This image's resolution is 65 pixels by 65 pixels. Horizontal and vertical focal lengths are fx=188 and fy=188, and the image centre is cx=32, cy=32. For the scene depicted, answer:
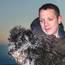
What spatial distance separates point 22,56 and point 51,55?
0.09 meters

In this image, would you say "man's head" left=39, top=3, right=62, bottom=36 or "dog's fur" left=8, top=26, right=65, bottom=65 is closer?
"dog's fur" left=8, top=26, right=65, bottom=65

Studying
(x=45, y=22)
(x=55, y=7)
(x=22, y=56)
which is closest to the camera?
(x=22, y=56)

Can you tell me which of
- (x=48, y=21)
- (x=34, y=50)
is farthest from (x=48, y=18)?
(x=34, y=50)

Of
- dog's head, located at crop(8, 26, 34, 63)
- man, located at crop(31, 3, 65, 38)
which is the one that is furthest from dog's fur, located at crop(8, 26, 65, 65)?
A: man, located at crop(31, 3, 65, 38)

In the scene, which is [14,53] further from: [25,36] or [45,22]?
[45,22]

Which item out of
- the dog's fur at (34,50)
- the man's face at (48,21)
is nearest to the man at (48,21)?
the man's face at (48,21)

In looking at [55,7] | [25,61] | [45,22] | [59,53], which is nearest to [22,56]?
[25,61]

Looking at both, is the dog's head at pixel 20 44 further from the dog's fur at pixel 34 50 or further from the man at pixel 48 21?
the man at pixel 48 21

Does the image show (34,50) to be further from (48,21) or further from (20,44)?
(48,21)

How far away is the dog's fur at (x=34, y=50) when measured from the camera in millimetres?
607

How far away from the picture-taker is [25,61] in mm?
607

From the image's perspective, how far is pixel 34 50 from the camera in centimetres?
62

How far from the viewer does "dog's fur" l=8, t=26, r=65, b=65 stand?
61 centimetres

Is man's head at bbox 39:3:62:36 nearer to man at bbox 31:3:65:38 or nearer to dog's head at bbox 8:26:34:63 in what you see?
man at bbox 31:3:65:38
